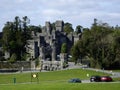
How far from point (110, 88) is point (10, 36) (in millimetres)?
87457

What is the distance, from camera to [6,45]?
5217 inches

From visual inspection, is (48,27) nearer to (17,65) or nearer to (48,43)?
(48,43)

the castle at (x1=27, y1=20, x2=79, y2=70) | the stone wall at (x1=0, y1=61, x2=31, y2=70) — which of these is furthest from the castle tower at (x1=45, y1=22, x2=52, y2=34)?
the stone wall at (x1=0, y1=61, x2=31, y2=70)

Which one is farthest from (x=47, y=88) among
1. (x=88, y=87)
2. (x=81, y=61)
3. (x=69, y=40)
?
(x=69, y=40)

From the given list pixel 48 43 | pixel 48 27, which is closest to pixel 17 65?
pixel 48 43

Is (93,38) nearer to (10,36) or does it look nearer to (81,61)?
(81,61)

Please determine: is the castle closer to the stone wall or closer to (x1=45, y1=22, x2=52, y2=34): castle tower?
(x1=45, y1=22, x2=52, y2=34): castle tower

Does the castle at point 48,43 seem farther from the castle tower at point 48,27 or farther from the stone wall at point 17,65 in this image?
the stone wall at point 17,65

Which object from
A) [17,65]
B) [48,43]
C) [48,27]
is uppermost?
[48,27]

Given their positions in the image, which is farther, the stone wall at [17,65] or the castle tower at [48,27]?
the castle tower at [48,27]

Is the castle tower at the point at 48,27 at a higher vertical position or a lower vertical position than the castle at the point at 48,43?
higher

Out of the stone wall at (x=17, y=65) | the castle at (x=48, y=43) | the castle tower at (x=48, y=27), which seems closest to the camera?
the stone wall at (x=17, y=65)

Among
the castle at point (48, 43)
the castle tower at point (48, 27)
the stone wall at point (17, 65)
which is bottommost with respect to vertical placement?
the stone wall at point (17, 65)

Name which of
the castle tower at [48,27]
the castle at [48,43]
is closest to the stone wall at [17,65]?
the castle at [48,43]
